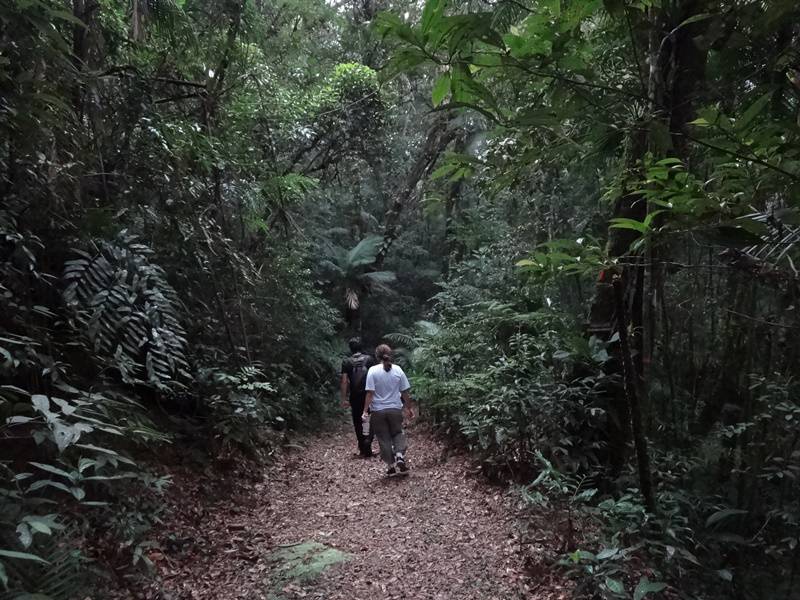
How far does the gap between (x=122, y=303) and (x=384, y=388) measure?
3.52 metres

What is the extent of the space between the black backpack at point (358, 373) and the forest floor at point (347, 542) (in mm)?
1503

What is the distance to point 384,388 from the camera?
257 inches

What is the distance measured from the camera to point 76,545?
Answer: 3127 millimetres

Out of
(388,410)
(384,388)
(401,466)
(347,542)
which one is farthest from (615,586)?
(384,388)

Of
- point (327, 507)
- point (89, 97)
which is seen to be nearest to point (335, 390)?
point (327, 507)

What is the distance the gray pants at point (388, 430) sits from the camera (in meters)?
6.47

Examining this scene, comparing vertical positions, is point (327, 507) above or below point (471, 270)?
below

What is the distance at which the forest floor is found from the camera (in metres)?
3.75

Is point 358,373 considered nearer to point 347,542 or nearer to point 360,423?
point 360,423

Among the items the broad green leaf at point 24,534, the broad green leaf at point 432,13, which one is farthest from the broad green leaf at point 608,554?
the broad green leaf at point 432,13

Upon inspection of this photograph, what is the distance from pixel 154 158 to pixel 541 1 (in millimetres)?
4357

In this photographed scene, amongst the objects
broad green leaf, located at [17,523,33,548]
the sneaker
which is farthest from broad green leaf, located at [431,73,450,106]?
the sneaker

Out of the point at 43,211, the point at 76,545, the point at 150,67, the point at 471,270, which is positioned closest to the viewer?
the point at 76,545

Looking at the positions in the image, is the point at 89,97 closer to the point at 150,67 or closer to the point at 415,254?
the point at 150,67
